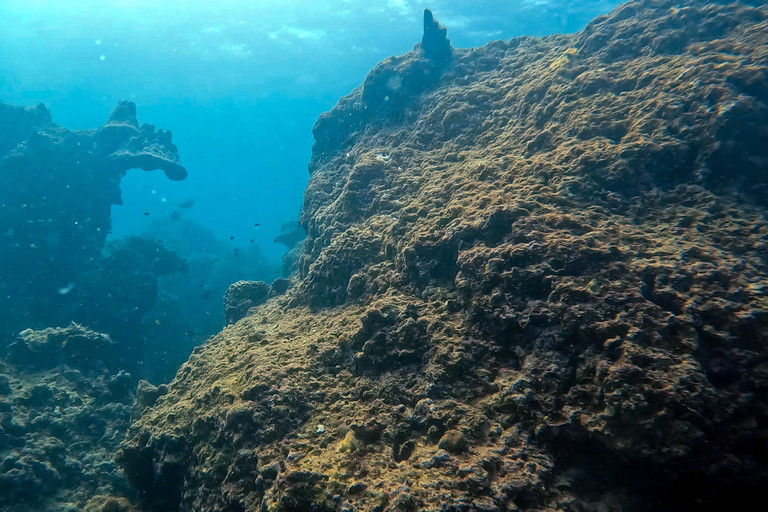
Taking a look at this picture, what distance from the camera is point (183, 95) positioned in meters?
60.1

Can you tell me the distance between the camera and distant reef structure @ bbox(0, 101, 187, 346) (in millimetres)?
15797

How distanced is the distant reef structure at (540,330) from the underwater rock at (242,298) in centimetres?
222

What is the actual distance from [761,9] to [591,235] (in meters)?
7.72

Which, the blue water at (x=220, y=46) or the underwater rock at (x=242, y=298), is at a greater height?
the blue water at (x=220, y=46)

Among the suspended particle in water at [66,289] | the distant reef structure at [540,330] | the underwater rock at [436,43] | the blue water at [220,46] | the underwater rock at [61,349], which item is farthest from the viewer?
the blue water at [220,46]

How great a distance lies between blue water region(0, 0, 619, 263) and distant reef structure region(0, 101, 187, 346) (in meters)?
7.40

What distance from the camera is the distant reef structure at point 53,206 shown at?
51.8 ft

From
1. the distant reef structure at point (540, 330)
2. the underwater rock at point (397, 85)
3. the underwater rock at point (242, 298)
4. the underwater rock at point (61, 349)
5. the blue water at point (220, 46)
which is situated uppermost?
the blue water at point (220, 46)

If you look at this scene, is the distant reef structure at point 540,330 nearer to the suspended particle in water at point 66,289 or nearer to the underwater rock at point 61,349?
the underwater rock at point 61,349

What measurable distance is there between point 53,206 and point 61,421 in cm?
1294

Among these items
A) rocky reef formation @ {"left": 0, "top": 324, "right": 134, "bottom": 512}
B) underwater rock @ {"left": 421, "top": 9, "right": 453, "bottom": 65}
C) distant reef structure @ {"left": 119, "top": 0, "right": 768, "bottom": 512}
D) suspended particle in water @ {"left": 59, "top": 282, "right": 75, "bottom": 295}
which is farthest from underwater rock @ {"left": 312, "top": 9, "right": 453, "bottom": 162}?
suspended particle in water @ {"left": 59, "top": 282, "right": 75, "bottom": 295}

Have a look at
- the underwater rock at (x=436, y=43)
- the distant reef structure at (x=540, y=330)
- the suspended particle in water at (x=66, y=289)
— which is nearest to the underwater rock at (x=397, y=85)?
the underwater rock at (x=436, y=43)

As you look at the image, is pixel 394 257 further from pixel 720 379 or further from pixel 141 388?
pixel 141 388

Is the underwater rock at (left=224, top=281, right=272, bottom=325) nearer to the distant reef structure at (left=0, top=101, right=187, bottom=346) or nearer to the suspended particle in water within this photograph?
the distant reef structure at (left=0, top=101, right=187, bottom=346)
